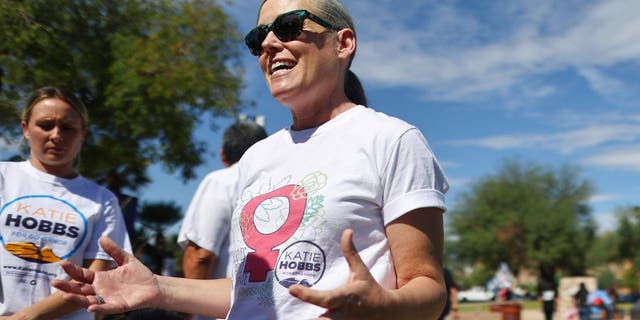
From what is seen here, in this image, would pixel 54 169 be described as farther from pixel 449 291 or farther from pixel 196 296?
pixel 449 291

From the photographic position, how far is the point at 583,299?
18.3m

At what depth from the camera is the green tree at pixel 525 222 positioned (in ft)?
156

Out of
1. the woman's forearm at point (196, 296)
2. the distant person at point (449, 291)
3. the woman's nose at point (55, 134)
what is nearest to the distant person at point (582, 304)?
the distant person at point (449, 291)

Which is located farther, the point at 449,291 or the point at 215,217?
the point at 449,291

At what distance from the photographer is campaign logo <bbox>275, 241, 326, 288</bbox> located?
Answer: 5.38ft

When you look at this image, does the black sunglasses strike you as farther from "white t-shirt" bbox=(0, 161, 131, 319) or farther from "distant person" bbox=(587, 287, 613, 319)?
"distant person" bbox=(587, 287, 613, 319)

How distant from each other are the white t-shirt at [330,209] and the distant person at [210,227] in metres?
1.98

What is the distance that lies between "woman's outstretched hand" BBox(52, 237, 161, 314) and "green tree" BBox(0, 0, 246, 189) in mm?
8083

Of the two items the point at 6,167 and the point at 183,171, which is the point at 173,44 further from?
the point at 6,167

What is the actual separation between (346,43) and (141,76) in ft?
40.5

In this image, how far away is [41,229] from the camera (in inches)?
113

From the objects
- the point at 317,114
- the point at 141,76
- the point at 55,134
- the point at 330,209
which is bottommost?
the point at 330,209

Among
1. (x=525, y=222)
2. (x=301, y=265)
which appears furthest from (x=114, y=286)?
(x=525, y=222)

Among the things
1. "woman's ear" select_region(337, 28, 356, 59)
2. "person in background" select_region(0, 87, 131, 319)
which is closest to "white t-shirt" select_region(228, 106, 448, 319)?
"woman's ear" select_region(337, 28, 356, 59)
